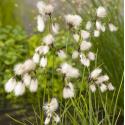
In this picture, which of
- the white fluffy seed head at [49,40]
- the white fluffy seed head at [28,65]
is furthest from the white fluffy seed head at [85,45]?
the white fluffy seed head at [28,65]

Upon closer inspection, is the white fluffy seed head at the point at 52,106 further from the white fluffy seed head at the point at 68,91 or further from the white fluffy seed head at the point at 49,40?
the white fluffy seed head at the point at 49,40

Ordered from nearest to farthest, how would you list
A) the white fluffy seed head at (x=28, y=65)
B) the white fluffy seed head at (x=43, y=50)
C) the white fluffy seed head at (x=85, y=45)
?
the white fluffy seed head at (x=28, y=65), the white fluffy seed head at (x=43, y=50), the white fluffy seed head at (x=85, y=45)

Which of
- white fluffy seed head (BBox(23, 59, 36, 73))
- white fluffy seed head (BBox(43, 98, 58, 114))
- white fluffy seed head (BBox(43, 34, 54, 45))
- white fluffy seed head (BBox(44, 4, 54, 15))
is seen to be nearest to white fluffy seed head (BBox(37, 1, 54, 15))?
white fluffy seed head (BBox(44, 4, 54, 15))

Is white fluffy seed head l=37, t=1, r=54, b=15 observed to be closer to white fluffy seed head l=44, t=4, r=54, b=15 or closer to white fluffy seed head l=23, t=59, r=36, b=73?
white fluffy seed head l=44, t=4, r=54, b=15

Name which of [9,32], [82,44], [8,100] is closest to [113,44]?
[8,100]

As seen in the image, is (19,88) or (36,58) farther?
(36,58)

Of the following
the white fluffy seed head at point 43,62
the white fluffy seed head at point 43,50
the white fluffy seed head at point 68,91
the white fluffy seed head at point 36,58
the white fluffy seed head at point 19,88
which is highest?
the white fluffy seed head at point 43,50

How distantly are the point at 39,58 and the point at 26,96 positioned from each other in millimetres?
2722

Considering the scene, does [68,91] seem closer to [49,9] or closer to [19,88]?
[19,88]

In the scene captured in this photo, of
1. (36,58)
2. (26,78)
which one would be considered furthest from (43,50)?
(26,78)

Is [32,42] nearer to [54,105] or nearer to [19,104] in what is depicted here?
[19,104]

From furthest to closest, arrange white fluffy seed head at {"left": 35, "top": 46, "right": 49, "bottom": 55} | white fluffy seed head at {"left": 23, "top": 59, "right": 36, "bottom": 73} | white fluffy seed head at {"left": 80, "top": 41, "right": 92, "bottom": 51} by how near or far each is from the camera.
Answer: white fluffy seed head at {"left": 80, "top": 41, "right": 92, "bottom": 51} → white fluffy seed head at {"left": 35, "top": 46, "right": 49, "bottom": 55} → white fluffy seed head at {"left": 23, "top": 59, "right": 36, "bottom": 73}

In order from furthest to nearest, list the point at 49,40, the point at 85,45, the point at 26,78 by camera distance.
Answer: the point at 85,45, the point at 49,40, the point at 26,78

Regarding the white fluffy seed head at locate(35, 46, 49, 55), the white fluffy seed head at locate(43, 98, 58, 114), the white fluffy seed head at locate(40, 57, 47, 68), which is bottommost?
the white fluffy seed head at locate(43, 98, 58, 114)
